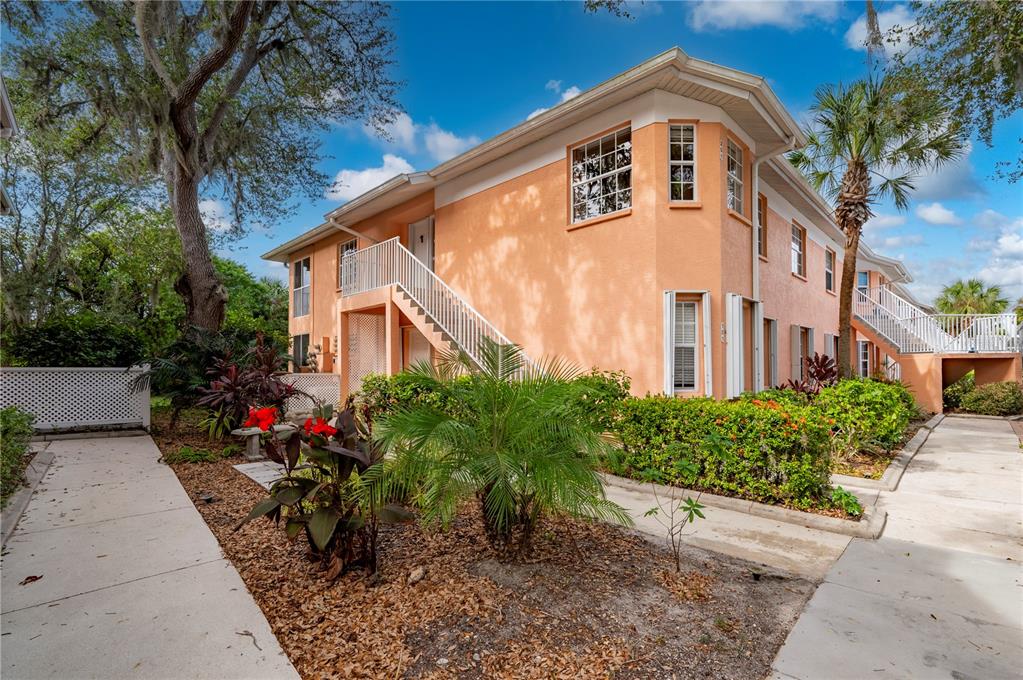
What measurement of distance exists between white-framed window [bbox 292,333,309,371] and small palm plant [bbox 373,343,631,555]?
13908mm

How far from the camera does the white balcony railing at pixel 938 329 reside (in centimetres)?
1322

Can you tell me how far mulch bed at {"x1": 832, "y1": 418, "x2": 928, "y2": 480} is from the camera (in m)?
6.20

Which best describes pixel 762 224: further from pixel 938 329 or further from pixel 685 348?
pixel 938 329

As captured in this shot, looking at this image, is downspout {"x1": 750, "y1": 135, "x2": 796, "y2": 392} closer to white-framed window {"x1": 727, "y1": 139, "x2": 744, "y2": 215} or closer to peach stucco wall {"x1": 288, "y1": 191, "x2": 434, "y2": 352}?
white-framed window {"x1": 727, "y1": 139, "x2": 744, "y2": 215}

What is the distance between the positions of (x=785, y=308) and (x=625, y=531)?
9118 millimetres

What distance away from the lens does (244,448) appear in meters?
7.27

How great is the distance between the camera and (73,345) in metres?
8.89

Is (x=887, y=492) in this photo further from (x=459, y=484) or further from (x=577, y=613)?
(x=459, y=484)

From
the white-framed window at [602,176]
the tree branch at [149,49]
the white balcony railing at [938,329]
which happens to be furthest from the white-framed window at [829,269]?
the tree branch at [149,49]

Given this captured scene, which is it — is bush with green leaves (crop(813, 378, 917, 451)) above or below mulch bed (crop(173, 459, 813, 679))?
above

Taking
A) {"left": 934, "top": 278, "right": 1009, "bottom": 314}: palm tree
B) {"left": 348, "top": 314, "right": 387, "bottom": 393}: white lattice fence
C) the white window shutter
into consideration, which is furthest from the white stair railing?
{"left": 934, "top": 278, "right": 1009, "bottom": 314}: palm tree

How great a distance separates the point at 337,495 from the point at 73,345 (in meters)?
9.32

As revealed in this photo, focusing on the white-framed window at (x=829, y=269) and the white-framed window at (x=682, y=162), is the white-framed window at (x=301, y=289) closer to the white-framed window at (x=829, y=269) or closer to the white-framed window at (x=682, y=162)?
the white-framed window at (x=682, y=162)

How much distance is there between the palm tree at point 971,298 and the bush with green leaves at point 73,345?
3299 cm
